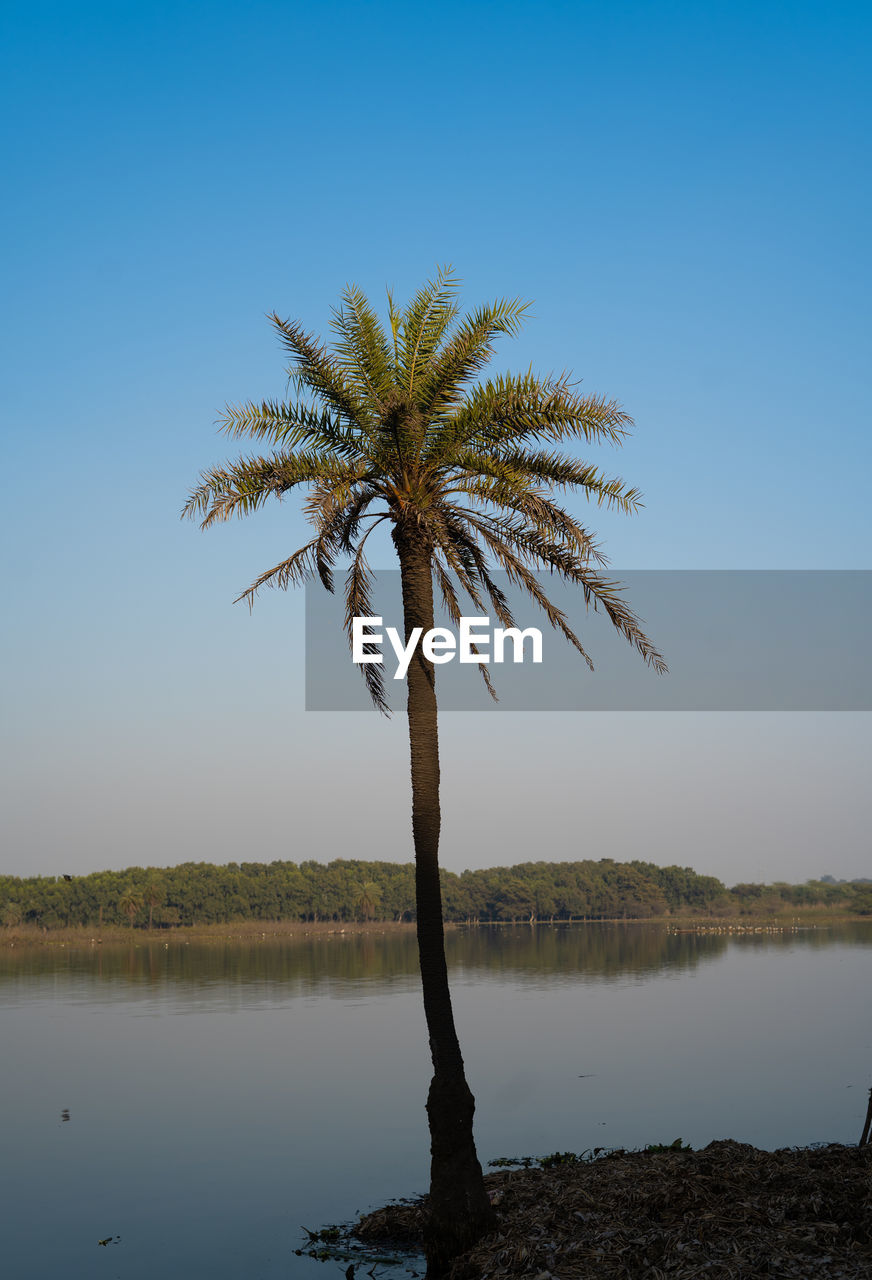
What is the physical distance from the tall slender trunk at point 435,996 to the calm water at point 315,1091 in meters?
3.25

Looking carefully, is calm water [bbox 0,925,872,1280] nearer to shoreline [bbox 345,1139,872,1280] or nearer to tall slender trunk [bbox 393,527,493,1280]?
tall slender trunk [bbox 393,527,493,1280]

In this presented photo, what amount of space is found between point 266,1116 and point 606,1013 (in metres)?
29.6

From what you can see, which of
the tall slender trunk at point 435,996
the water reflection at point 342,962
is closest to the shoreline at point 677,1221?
the tall slender trunk at point 435,996

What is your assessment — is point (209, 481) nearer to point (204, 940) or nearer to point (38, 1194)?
point (38, 1194)

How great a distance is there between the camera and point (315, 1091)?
3538 centimetres

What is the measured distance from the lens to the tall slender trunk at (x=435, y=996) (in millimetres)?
15445

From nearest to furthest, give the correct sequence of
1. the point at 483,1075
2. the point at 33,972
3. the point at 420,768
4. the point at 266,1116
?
1. the point at 420,768
2. the point at 266,1116
3. the point at 483,1075
4. the point at 33,972

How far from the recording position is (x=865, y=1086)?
34.7 metres

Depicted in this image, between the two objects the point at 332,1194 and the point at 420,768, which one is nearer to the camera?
the point at 420,768

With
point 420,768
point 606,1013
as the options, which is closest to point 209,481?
point 420,768

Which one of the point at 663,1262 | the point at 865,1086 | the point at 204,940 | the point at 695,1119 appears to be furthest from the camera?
the point at 204,940

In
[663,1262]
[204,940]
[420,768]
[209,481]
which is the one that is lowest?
[204,940]

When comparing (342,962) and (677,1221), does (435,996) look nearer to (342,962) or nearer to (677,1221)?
(677,1221)

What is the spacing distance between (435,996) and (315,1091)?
20.9 m
